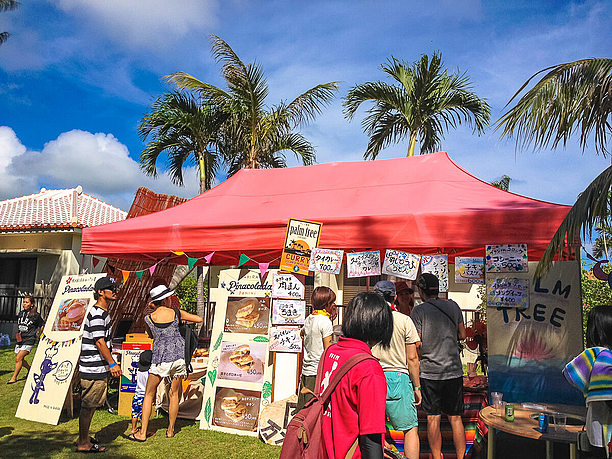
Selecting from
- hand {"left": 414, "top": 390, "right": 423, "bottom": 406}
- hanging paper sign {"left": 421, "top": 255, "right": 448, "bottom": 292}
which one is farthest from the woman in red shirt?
hanging paper sign {"left": 421, "top": 255, "right": 448, "bottom": 292}

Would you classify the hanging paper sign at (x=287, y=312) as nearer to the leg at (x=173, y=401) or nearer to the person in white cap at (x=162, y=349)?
the person in white cap at (x=162, y=349)

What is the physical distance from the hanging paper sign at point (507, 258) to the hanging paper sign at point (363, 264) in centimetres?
123

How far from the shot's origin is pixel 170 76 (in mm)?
Result: 13703

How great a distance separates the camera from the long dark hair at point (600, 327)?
2980mm

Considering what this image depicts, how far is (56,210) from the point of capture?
21.1 meters

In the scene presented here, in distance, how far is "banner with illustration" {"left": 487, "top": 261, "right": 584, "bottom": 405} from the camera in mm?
5086

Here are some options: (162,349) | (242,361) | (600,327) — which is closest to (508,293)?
(600,327)

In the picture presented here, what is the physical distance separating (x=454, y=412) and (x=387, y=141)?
969 cm

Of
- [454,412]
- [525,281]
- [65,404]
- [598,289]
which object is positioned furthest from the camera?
[598,289]

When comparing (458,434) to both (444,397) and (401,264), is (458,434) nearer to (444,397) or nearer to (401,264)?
(444,397)

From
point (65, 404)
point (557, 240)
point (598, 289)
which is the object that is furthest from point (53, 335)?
point (598, 289)

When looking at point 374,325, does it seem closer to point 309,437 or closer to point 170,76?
point 309,437

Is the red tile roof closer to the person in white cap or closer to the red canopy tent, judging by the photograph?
the red canopy tent

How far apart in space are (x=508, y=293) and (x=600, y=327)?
237cm
